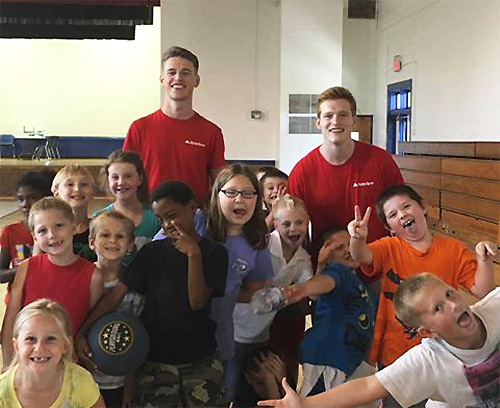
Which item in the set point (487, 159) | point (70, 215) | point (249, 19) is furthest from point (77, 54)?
point (70, 215)

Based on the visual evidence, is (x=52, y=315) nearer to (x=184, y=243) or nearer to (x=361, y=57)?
(x=184, y=243)

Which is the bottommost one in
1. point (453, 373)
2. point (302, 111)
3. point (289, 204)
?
point (453, 373)

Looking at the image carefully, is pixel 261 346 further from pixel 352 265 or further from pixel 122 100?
pixel 122 100

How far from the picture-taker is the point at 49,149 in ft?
45.6

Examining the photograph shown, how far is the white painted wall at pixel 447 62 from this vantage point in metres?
7.40

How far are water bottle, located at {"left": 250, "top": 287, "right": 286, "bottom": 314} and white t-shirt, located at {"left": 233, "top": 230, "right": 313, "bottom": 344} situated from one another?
2.1 inches

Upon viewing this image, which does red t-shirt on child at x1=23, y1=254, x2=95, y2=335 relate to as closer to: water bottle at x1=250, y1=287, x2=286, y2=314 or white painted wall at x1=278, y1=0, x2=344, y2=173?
water bottle at x1=250, y1=287, x2=286, y2=314

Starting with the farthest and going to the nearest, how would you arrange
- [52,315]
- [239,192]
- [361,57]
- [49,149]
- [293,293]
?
[49,149], [361,57], [239,192], [293,293], [52,315]

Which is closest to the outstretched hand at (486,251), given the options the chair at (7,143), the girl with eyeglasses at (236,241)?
the girl with eyeglasses at (236,241)

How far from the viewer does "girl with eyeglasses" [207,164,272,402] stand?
2.40 metres

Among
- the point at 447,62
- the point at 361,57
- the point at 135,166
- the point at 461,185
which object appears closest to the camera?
the point at 135,166

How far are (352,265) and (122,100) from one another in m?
13.1

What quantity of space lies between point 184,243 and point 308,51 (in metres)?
8.24

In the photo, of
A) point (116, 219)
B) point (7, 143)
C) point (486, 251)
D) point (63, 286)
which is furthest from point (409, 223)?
point (7, 143)
